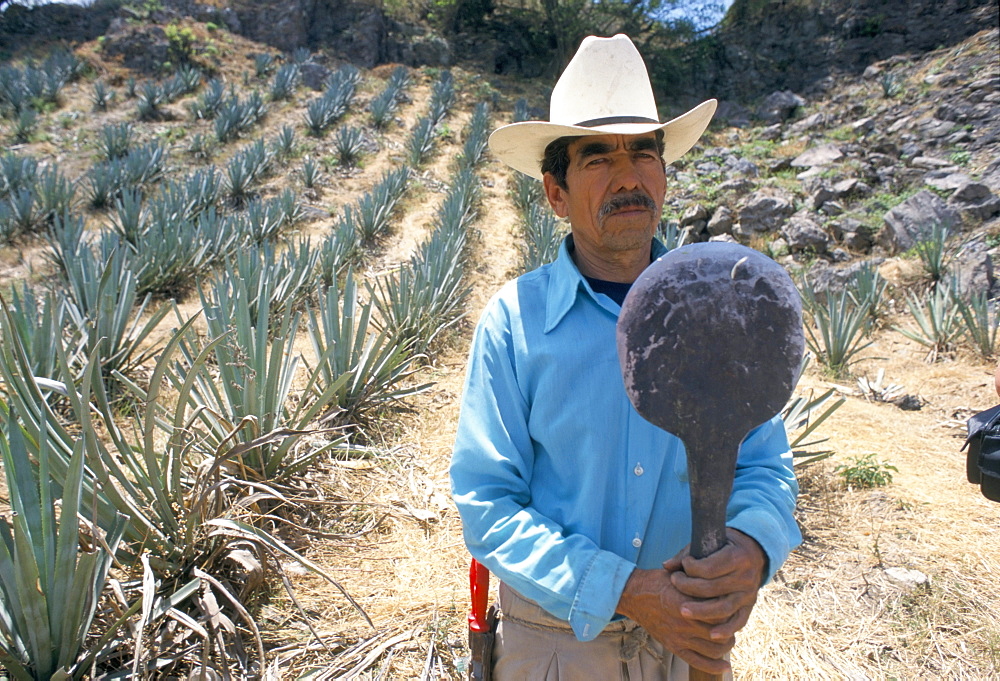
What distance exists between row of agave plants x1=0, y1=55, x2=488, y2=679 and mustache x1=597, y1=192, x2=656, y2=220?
4.04ft

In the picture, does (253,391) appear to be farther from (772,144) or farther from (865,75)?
(865,75)

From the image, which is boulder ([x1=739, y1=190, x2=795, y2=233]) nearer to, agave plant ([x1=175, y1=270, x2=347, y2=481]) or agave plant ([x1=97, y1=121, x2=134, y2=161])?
agave plant ([x1=175, y1=270, x2=347, y2=481])

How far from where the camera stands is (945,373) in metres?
4.82

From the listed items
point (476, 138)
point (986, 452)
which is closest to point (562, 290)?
point (986, 452)

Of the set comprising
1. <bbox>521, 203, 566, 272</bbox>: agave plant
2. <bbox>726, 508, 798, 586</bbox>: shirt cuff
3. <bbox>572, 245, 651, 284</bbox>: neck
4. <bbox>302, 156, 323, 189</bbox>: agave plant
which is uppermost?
<bbox>572, 245, 651, 284</bbox>: neck

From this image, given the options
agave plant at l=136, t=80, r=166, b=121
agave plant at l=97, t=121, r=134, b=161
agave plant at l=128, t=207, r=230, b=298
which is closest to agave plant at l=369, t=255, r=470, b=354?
agave plant at l=128, t=207, r=230, b=298

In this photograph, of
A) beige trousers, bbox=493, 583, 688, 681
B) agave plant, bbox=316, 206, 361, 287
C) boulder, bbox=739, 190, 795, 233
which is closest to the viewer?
beige trousers, bbox=493, 583, 688, 681

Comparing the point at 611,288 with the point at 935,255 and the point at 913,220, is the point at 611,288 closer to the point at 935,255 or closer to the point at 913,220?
the point at 935,255

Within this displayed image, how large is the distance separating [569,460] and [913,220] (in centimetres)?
873

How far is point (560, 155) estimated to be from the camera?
133 cm

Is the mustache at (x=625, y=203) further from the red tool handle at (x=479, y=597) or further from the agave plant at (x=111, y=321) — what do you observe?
the agave plant at (x=111, y=321)

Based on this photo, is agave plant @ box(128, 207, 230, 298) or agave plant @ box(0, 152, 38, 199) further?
agave plant @ box(0, 152, 38, 199)

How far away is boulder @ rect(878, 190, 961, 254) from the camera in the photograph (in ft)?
25.4

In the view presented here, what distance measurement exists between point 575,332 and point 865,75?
1763cm
